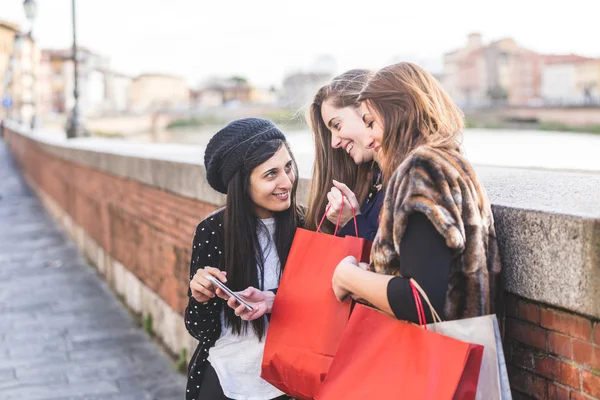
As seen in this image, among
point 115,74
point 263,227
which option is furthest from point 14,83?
point 115,74

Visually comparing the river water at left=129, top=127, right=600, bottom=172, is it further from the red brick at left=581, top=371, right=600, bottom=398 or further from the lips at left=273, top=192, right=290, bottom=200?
the red brick at left=581, top=371, right=600, bottom=398

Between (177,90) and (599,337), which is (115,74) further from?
(599,337)

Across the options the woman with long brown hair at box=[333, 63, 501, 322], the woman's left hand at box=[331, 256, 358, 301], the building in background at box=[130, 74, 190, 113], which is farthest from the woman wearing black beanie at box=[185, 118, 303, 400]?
the building in background at box=[130, 74, 190, 113]

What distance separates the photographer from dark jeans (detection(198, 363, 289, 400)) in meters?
2.38

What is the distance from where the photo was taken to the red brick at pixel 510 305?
6.63ft

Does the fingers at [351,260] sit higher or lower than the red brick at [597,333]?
higher

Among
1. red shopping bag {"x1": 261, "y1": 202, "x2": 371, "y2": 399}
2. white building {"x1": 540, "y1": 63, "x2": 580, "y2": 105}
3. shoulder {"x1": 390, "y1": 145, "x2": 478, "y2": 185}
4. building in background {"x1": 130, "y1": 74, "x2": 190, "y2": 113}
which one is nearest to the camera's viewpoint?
shoulder {"x1": 390, "y1": 145, "x2": 478, "y2": 185}

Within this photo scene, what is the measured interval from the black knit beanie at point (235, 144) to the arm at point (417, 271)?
85cm

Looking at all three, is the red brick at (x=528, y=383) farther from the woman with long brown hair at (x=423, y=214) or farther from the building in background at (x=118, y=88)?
the building in background at (x=118, y=88)

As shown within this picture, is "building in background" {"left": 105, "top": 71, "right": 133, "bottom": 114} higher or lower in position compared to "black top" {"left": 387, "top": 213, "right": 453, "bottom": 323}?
higher

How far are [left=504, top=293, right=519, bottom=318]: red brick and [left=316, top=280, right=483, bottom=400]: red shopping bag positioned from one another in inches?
20.3

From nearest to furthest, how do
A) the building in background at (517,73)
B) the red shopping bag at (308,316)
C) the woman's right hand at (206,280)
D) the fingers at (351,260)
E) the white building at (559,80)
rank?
the fingers at (351,260)
the red shopping bag at (308,316)
the woman's right hand at (206,280)
the building in background at (517,73)
the white building at (559,80)

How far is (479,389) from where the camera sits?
158 cm

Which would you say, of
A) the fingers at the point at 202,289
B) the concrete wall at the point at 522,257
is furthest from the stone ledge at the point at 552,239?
the fingers at the point at 202,289
